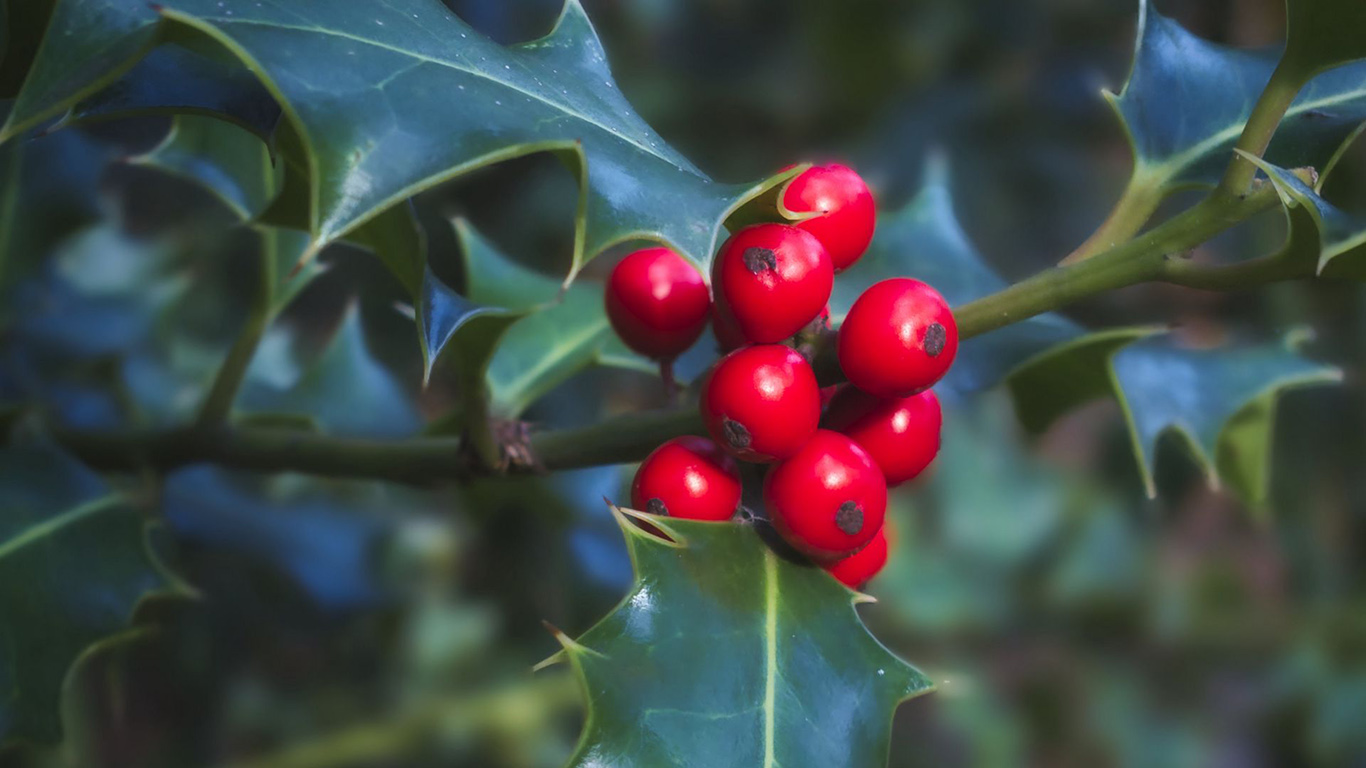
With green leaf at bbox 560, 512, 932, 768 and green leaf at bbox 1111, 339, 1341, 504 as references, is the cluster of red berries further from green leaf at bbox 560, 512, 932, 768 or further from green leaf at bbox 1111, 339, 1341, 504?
green leaf at bbox 1111, 339, 1341, 504

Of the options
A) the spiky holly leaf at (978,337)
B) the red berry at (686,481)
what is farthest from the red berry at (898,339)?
the spiky holly leaf at (978,337)

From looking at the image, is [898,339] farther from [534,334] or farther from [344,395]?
[344,395]

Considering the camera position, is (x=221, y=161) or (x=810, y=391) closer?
(x=810, y=391)

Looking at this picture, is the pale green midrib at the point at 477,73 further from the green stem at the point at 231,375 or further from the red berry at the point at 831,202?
the green stem at the point at 231,375

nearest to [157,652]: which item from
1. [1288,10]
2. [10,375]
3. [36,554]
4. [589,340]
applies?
[10,375]

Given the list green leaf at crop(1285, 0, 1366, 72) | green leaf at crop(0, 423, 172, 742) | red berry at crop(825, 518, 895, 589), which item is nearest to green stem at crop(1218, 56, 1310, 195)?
green leaf at crop(1285, 0, 1366, 72)

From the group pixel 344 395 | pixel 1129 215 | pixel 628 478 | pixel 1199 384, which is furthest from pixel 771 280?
pixel 628 478
